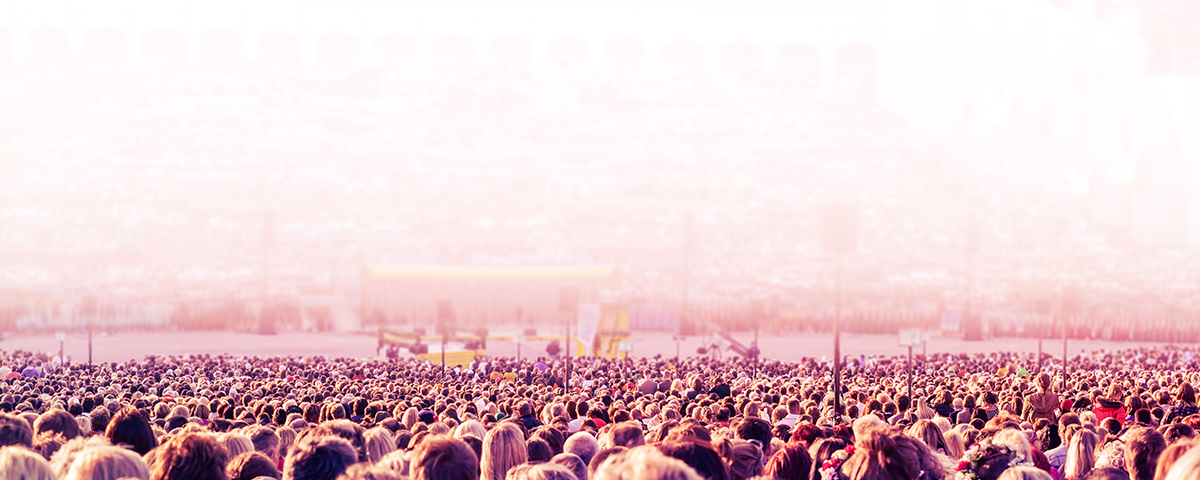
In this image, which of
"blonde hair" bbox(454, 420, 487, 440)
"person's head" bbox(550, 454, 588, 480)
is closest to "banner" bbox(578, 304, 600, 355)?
"blonde hair" bbox(454, 420, 487, 440)

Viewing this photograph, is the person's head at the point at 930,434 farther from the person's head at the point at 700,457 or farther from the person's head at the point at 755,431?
the person's head at the point at 700,457

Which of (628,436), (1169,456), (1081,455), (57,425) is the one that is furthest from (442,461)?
(1081,455)

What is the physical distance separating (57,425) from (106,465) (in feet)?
12.9

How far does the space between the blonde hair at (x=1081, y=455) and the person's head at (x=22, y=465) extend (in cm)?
670

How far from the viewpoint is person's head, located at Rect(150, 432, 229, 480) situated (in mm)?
6090

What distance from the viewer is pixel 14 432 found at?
811cm

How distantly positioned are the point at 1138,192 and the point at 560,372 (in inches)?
1855

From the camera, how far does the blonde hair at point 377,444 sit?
8.27 m

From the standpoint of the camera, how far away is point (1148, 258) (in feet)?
190

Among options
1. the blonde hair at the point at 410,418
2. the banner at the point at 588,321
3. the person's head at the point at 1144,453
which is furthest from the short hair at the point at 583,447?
the banner at the point at 588,321

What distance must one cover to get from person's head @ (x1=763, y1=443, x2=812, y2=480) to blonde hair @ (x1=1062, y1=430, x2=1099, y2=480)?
237cm

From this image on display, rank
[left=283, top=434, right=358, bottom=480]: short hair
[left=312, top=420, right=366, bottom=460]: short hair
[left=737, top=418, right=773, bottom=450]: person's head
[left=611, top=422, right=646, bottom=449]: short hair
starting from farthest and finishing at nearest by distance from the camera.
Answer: [left=737, top=418, right=773, bottom=450]: person's head < [left=611, top=422, right=646, bottom=449]: short hair < [left=312, top=420, right=366, bottom=460]: short hair < [left=283, top=434, right=358, bottom=480]: short hair

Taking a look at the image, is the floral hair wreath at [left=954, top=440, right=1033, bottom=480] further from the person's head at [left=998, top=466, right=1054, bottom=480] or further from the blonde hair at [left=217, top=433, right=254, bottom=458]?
the blonde hair at [left=217, top=433, right=254, bottom=458]

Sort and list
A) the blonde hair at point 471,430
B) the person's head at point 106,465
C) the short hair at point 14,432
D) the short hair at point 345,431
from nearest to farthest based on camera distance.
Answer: the person's head at point 106,465
the short hair at point 14,432
the short hair at point 345,431
the blonde hair at point 471,430
